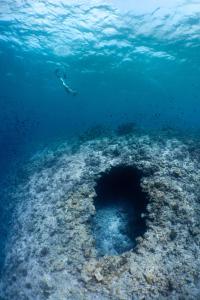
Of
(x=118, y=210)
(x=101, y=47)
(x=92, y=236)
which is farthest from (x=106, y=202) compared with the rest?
(x=101, y=47)

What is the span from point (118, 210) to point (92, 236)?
155cm

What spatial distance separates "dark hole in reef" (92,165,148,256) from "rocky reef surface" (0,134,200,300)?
33 cm

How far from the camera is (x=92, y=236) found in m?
7.16

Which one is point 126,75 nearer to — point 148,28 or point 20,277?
point 148,28

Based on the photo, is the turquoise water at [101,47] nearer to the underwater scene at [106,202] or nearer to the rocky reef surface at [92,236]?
the underwater scene at [106,202]

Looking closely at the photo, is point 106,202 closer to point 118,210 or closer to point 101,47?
point 118,210

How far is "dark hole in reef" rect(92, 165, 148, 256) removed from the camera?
7516mm

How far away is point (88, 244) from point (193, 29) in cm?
1655

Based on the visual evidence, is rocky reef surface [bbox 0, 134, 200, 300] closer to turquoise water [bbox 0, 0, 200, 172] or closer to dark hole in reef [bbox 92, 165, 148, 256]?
dark hole in reef [bbox 92, 165, 148, 256]

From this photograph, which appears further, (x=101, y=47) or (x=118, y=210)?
(x=101, y=47)

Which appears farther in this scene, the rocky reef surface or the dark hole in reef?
the dark hole in reef

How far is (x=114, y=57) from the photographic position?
2445 cm

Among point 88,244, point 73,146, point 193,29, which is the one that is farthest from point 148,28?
point 88,244

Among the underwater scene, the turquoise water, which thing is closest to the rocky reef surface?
the underwater scene
